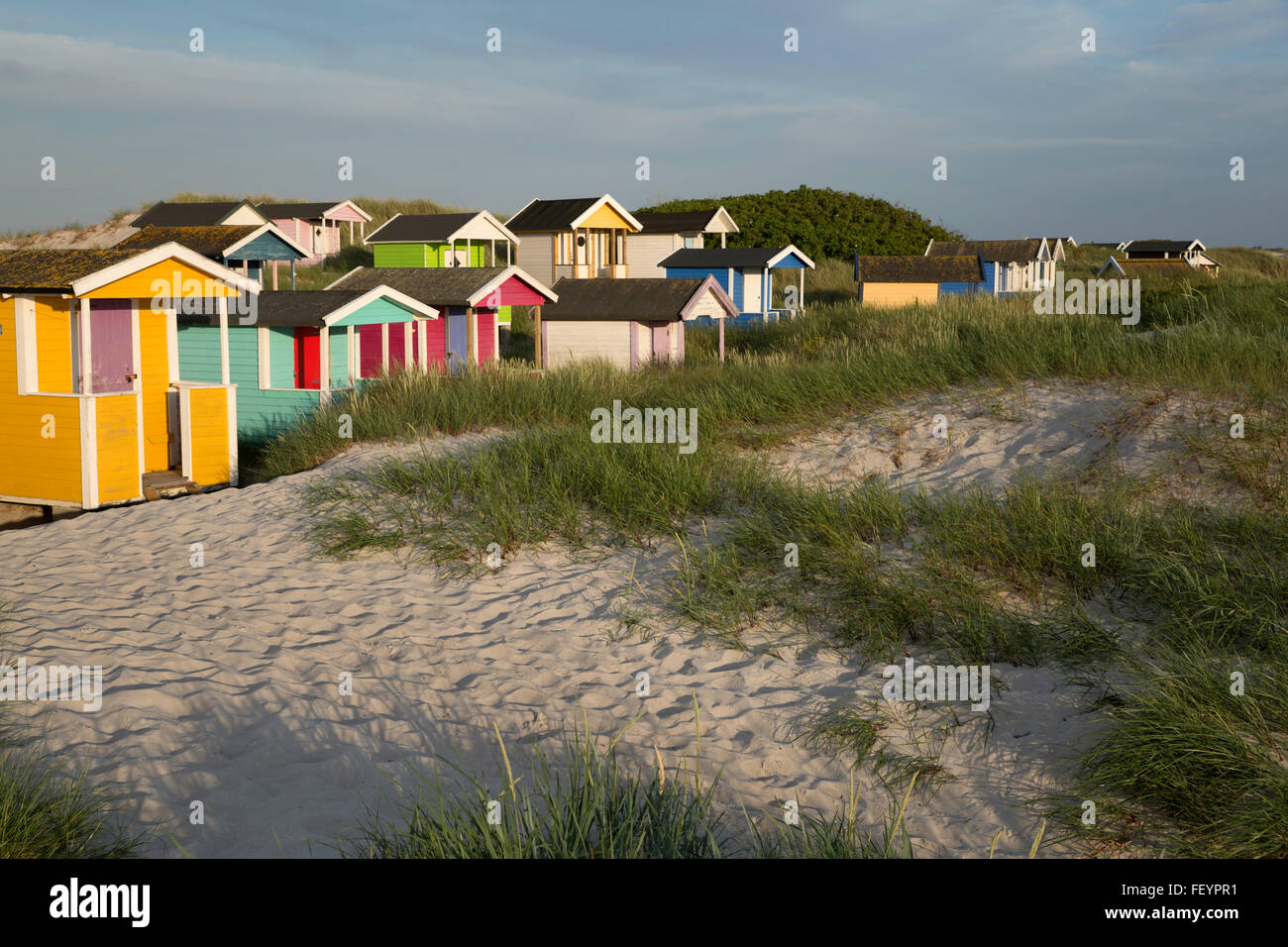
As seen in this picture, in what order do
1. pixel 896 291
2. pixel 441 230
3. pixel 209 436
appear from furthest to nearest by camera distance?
pixel 441 230
pixel 896 291
pixel 209 436

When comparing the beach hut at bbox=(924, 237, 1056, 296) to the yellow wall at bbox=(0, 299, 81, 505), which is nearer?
the yellow wall at bbox=(0, 299, 81, 505)

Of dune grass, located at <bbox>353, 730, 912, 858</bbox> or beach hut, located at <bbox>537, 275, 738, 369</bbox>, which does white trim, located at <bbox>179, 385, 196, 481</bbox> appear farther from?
dune grass, located at <bbox>353, 730, 912, 858</bbox>

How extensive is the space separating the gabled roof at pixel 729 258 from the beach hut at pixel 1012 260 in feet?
55.8

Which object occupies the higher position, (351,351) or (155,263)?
(155,263)

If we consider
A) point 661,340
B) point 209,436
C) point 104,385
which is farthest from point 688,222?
point 104,385

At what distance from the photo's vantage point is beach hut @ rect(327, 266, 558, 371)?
2122 cm

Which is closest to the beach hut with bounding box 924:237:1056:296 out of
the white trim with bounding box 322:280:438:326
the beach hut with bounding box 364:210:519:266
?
the beach hut with bounding box 364:210:519:266

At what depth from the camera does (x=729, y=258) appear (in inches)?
1475

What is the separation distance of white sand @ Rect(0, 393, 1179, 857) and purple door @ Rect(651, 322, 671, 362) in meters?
13.5

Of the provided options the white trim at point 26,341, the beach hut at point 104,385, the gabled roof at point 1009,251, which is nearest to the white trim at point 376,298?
the beach hut at point 104,385

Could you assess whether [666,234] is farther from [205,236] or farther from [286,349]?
[286,349]

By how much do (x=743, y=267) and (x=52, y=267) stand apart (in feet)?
89.7
